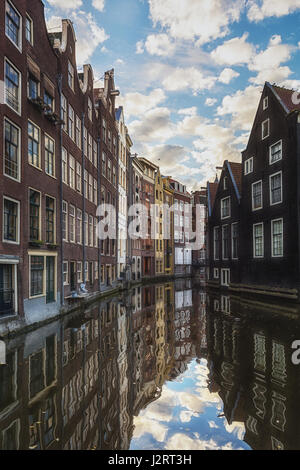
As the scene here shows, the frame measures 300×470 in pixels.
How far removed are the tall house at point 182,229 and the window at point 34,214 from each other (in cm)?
5684

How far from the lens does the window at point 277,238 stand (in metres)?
26.7

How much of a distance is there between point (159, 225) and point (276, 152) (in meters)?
39.1

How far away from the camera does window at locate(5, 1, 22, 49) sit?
47.6 ft

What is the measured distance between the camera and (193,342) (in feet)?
39.4

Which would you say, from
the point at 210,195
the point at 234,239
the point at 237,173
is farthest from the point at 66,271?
the point at 210,195

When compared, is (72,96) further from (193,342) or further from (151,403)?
(151,403)

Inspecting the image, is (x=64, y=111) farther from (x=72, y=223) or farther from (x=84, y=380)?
(x=84, y=380)

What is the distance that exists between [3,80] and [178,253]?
6334cm

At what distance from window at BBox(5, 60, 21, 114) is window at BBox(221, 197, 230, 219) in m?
27.2

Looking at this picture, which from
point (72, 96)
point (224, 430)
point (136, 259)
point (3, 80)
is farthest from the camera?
point (136, 259)

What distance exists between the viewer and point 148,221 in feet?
199

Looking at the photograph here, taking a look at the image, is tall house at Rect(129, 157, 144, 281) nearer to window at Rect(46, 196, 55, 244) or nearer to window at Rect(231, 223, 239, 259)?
window at Rect(231, 223, 239, 259)
